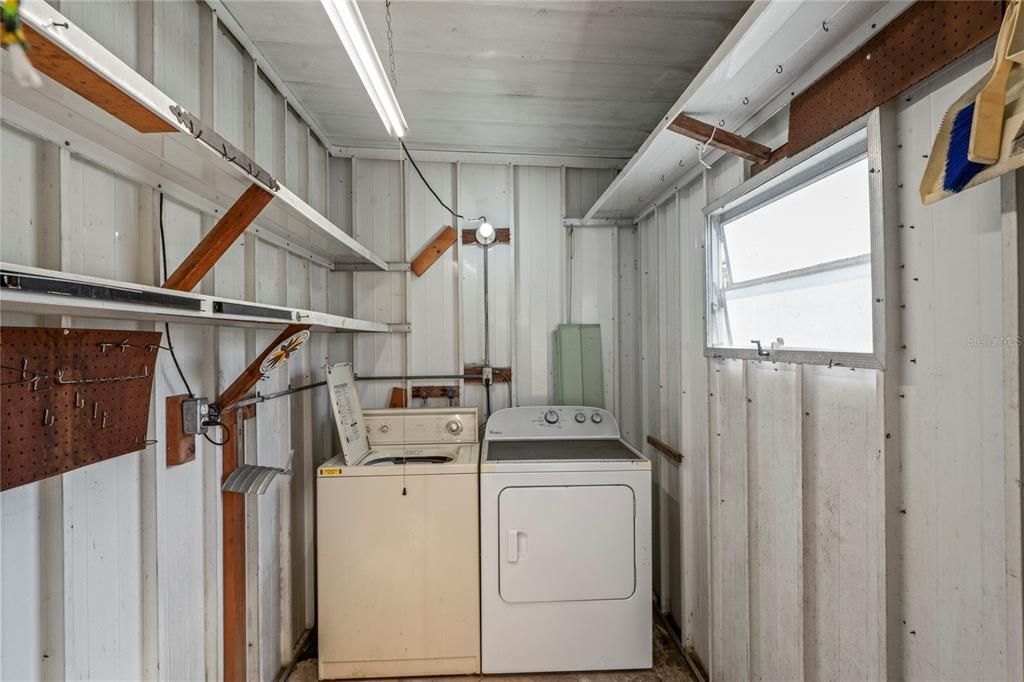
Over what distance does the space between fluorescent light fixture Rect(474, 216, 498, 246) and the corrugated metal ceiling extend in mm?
475

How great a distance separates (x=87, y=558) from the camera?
40.3 inches

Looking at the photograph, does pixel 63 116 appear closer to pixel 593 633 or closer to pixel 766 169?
pixel 766 169

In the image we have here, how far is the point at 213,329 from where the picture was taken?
1.50 m

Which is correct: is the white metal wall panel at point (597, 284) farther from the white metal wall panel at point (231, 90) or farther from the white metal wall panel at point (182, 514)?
the white metal wall panel at point (182, 514)

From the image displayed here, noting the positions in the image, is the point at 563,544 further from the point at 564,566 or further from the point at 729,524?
the point at 729,524

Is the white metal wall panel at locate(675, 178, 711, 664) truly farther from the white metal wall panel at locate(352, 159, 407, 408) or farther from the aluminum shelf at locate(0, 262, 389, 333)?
the aluminum shelf at locate(0, 262, 389, 333)

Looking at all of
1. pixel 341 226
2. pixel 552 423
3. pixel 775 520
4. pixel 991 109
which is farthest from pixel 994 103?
pixel 341 226

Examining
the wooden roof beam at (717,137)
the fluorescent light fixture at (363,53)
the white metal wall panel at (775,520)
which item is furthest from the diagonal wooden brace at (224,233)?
the white metal wall panel at (775,520)

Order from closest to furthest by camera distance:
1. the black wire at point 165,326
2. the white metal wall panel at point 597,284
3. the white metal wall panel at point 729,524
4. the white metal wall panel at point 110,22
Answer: the white metal wall panel at point 110,22
the black wire at point 165,326
the white metal wall panel at point 729,524
the white metal wall panel at point 597,284

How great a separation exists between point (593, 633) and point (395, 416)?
150cm

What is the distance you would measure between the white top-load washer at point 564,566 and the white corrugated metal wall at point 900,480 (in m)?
0.35

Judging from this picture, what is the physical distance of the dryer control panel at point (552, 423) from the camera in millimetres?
2572

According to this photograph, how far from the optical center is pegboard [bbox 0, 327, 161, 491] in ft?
2.64

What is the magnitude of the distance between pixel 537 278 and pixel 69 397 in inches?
87.8
